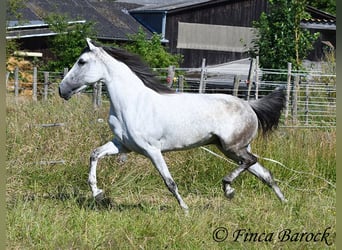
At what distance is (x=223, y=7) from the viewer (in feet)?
118

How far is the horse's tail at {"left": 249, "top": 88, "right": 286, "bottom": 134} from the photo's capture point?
25.5ft

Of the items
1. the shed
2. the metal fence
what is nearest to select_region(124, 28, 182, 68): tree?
the metal fence

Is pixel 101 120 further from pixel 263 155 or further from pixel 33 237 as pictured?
pixel 33 237

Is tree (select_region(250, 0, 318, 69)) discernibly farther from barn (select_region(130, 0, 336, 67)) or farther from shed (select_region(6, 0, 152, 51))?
barn (select_region(130, 0, 336, 67))

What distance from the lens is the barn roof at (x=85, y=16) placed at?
2856 centimetres

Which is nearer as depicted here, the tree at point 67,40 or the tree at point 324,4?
the tree at point 67,40

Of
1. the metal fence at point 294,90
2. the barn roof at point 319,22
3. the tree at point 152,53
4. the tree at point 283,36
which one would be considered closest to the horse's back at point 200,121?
the metal fence at point 294,90

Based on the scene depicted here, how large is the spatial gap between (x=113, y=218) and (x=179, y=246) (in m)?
1.03

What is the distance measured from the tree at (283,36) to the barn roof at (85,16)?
9.14 metres

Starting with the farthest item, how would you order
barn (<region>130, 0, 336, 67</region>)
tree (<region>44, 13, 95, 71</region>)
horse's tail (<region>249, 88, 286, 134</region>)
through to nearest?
barn (<region>130, 0, 336, 67</region>) → tree (<region>44, 13, 95, 71</region>) → horse's tail (<region>249, 88, 286, 134</region>)

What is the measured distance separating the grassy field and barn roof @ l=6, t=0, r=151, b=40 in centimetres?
1744

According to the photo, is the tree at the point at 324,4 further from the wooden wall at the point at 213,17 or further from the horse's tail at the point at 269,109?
the horse's tail at the point at 269,109

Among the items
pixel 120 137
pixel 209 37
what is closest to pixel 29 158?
pixel 120 137

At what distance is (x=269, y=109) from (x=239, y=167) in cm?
90
